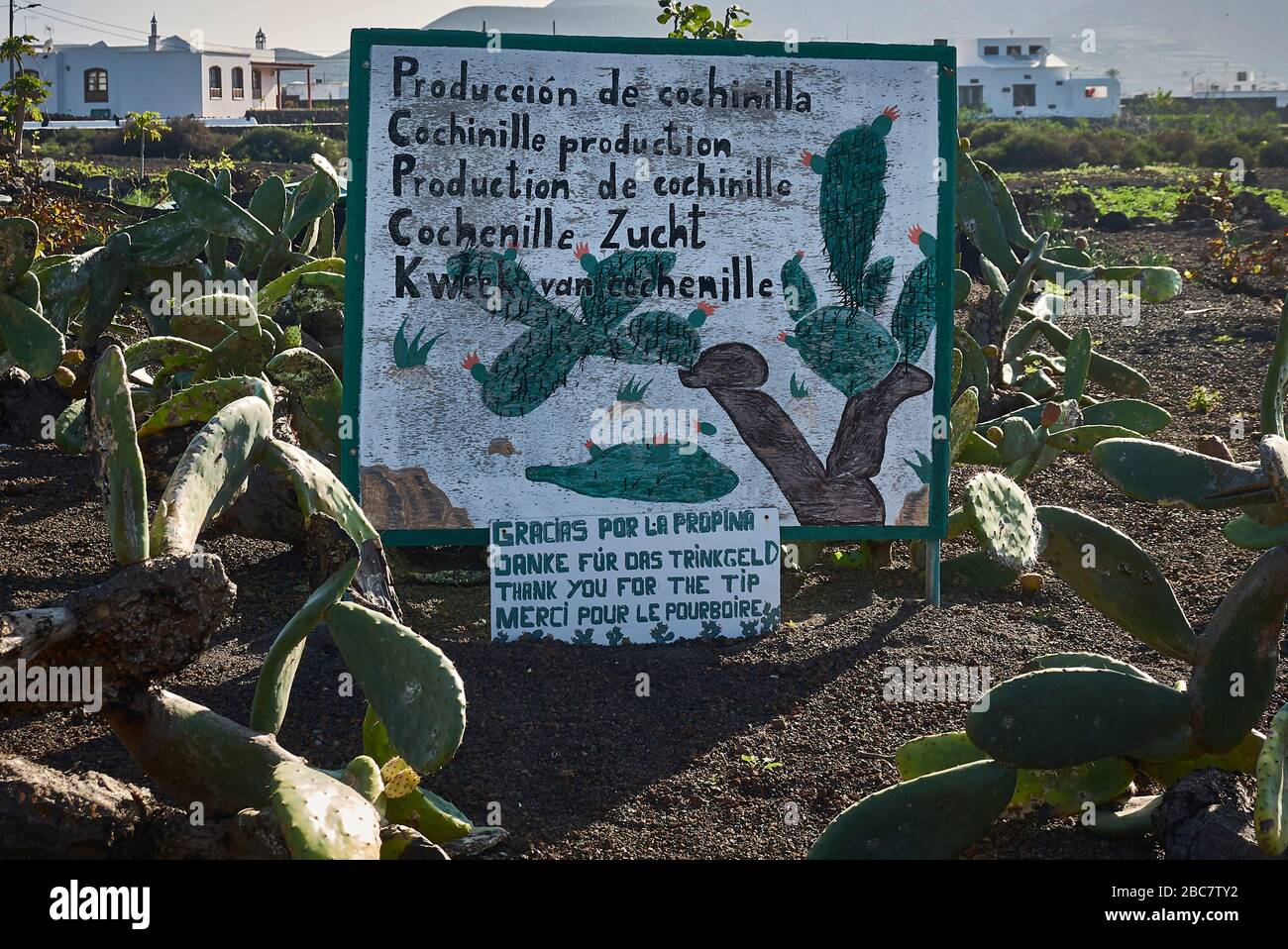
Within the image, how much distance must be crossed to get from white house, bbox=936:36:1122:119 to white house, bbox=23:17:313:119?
A: 34850mm

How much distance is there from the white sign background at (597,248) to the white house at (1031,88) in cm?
6464

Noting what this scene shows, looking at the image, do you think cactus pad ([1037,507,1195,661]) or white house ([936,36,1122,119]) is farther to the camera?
white house ([936,36,1122,119])

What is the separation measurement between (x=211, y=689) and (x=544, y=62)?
7.41 ft

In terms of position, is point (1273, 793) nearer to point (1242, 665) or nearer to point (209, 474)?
point (1242, 665)

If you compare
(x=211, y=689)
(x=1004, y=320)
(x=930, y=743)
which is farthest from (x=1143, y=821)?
(x=1004, y=320)

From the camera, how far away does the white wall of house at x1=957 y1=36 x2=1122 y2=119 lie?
69.0 meters

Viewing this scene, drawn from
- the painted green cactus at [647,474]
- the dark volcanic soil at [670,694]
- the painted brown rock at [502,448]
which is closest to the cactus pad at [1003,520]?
the dark volcanic soil at [670,694]

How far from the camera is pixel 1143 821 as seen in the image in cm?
300

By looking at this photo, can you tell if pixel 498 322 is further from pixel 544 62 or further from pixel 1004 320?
pixel 1004 320

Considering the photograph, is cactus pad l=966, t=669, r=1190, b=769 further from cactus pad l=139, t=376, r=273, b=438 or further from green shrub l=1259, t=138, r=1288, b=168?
green shrub l=1259, t=138, r=1288, b=168

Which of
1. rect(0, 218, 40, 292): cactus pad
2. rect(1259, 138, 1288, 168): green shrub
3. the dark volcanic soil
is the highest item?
rect(1259, 138, 1288, 168): green shrub

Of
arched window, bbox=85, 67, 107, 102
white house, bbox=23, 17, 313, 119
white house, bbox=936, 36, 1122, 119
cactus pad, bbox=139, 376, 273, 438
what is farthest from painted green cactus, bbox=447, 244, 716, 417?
white house, bbox=936, 36, 1122, 119

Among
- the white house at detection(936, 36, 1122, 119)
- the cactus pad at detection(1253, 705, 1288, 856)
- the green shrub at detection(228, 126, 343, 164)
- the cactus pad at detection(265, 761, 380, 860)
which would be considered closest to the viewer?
the cactus pad at detection(265, 761, 380, 860)

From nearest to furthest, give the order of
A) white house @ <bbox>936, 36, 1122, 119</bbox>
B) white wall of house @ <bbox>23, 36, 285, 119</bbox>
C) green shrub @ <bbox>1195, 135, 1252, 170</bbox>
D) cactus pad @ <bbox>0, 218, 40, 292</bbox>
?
1. cactus pad @ <bbox>0, 218, 40, 292</bbox>
2. green shrub @ <bbox>1195, 135, 1252, 170</bbox>
3. white wall of house @ <bbox>23, 36, 285, 119</bbox>
4. white house @ <bbox>936, 36, 1122, 119</bbox>
